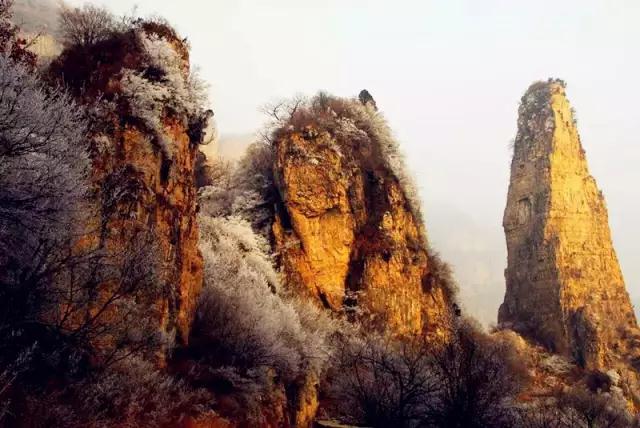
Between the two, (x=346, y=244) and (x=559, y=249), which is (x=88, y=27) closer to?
(x=346, y=244)

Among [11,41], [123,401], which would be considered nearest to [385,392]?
[123,401]

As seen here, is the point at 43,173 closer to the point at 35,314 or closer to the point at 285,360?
the point at 35,314

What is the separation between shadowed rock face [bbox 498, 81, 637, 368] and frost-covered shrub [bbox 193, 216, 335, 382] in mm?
34007

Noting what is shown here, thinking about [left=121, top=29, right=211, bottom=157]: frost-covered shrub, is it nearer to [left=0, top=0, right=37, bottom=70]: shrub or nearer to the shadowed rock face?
[left=0, top=0, right=37, bottom=70]: shrub

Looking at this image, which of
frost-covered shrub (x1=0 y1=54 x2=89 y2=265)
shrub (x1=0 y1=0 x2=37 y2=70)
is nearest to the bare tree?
frost-covered shrub (x1=0 y1=54 x2=89 y2=265)

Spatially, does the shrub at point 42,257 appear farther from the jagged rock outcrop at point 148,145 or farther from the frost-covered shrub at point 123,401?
the jagged rock outcrop at point 148,145

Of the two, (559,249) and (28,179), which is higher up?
(559,249)

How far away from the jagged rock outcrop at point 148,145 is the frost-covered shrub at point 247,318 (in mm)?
1230

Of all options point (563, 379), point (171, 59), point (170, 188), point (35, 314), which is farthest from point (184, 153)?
point (563, 379)

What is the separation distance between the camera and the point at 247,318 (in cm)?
1752

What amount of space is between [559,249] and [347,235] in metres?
32.7

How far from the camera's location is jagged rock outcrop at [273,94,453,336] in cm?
3209

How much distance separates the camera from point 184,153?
57.2 feet

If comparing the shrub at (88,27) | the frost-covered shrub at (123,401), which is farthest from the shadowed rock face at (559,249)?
the shrub at (88,27)
